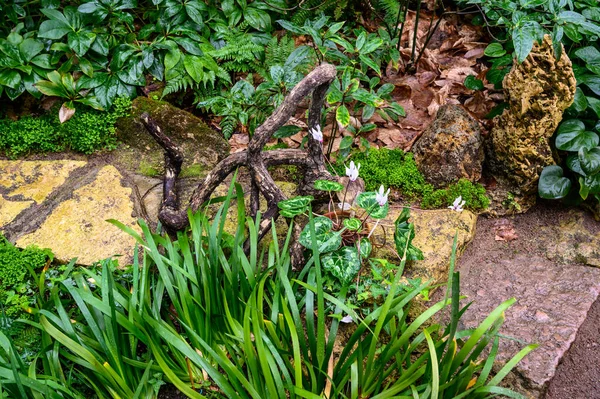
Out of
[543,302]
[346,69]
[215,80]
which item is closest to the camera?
[543,302]

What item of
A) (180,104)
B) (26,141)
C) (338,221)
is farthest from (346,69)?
(26,141)

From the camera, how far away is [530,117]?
3.27 metres

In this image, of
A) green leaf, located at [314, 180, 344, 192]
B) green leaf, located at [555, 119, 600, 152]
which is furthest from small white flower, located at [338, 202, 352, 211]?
green leaf, located at [555, 119, 600, 152]

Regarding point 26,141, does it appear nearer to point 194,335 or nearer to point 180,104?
point 180,104

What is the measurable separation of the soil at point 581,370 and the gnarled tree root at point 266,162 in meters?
1.36

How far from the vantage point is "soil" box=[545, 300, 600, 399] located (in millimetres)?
2676

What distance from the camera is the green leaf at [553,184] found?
3334 millimetres

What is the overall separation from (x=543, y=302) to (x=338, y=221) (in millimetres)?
1119

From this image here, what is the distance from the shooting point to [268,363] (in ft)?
7.95

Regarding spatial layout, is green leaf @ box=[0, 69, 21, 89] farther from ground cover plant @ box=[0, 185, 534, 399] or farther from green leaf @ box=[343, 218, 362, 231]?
green leaf @ box=[343, 218, 362, 231]

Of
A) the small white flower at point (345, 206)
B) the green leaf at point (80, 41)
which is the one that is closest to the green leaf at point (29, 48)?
the green leaf at point (80, 41)

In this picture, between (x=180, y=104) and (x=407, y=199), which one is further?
(x=180, y=104)

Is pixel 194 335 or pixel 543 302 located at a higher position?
pixel 194 335

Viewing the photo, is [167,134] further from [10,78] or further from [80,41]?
[10,78]
